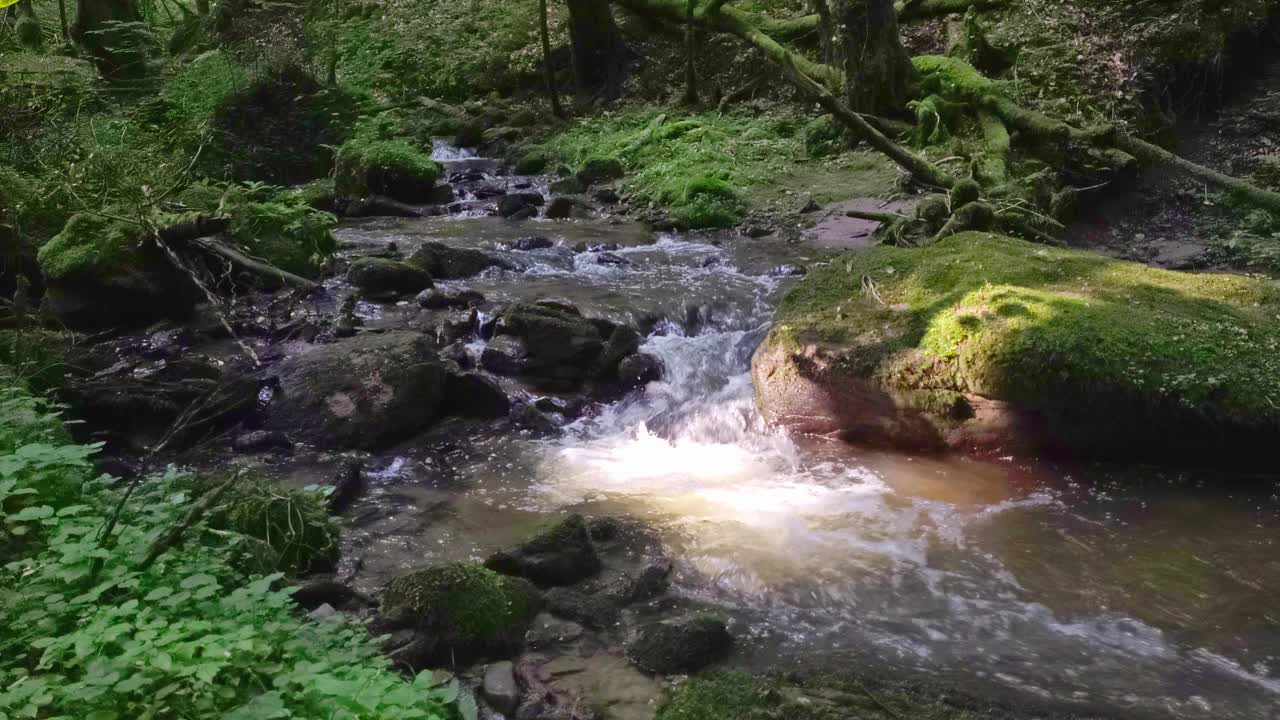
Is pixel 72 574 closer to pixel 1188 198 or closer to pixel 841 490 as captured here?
pixel 841 490

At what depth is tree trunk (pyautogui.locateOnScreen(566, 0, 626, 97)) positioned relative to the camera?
62.1ft

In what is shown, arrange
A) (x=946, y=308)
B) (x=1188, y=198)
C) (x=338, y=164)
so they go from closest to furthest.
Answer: (x=946, y=308) < (x=1188, y=198) < (x=338, y=164)

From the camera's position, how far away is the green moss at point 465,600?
4.39 metres

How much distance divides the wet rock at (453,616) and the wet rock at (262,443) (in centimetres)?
276

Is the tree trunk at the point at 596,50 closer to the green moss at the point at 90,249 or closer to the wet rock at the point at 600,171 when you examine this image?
the wet rock at the point at 600,171

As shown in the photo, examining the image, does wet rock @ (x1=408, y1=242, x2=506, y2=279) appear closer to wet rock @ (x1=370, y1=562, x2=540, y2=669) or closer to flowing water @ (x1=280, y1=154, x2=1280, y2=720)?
flowing water @ (x1=280, y1=154, x2=1280, y2=720)

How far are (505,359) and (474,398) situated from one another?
74 centimetres

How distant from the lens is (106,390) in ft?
22.6

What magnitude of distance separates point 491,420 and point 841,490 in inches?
114

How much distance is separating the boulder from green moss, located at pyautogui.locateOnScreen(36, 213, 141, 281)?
2131 mm

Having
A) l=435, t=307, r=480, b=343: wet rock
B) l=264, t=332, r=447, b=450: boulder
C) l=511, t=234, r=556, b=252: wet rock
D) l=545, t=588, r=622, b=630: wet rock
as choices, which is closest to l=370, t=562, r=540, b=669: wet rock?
l=545, t=588, r=622, b=630: wet rock

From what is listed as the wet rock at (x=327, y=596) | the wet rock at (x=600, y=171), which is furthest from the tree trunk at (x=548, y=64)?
the wet rock at (x=327, y=596)

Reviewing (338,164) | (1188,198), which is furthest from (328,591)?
(338,164)

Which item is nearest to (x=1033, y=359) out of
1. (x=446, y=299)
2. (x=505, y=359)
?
(x=505, y=359)
